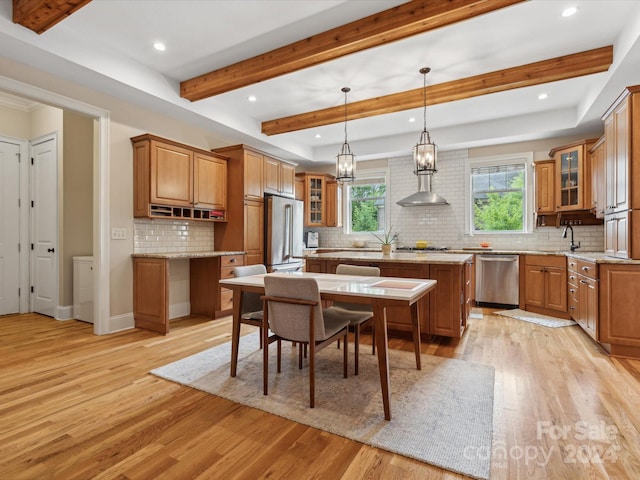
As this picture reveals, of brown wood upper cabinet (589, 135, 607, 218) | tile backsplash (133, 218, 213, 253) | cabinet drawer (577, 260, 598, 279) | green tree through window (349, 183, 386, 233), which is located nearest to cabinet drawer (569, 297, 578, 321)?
cabinet drawer (577, 260, 598, 279)

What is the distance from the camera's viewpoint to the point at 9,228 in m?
4.67

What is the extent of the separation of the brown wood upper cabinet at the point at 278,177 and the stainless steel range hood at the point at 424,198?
2058mm

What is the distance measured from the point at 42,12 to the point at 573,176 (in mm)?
6298

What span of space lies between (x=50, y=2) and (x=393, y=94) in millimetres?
3638

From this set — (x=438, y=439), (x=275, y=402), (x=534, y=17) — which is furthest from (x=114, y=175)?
(x=534, y=17)

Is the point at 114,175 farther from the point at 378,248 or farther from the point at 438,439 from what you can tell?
the point at 378,248

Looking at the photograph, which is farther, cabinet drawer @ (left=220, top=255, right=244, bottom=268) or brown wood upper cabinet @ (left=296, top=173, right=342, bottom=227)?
brown wood upper cabinet @ (left=296, top=173, right=342, bottom=227)

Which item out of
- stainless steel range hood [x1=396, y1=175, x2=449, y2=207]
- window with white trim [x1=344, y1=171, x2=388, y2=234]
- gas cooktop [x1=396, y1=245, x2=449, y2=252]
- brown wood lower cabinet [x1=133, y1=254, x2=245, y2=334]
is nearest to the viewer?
brown wood lower cabinet [x1=133, y1=254, x2=245, y2=334]

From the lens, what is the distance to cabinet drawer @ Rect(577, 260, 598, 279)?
3.25 metres

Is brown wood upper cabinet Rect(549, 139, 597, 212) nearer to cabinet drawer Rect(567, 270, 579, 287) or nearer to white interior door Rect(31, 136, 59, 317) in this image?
cabinet drawer Rect(567, 270, 579, 287)

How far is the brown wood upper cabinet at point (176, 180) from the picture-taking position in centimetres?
403

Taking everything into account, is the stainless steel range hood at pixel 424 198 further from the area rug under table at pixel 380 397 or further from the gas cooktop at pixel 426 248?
the area rug under table at pixel 380 397

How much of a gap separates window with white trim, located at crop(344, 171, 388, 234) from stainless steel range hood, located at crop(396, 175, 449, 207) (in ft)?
2.46

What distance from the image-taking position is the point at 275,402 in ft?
7.19
